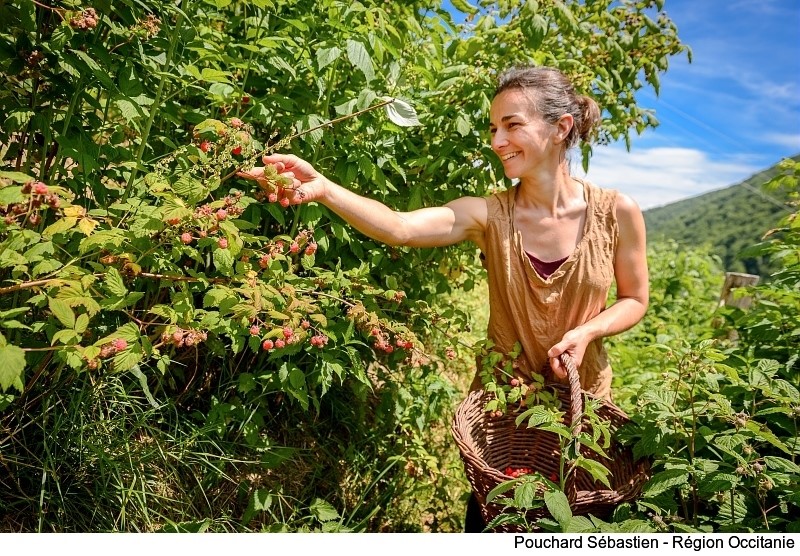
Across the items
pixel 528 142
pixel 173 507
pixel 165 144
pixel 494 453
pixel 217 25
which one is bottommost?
pixel 173 507

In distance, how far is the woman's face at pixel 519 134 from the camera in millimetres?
1974

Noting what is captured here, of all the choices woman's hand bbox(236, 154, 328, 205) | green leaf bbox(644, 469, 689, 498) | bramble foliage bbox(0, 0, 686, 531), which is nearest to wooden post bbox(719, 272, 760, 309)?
bramble foliage bbox(0, 0, 686, 531)

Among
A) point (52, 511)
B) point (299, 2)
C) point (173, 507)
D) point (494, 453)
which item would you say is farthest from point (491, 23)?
point (52, 511)

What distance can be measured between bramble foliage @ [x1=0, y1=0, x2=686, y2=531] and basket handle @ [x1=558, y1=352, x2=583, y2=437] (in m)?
0.44

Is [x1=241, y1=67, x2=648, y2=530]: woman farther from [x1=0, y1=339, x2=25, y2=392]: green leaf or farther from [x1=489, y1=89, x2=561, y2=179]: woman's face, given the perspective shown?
[x1=0, y1=339, x2=25, y2=392]: green leaf

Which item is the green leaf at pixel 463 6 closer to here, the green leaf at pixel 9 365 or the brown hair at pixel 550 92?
the brown hair at pixel 550 92

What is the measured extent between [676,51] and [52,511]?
2.80 m

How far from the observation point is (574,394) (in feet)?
5.61

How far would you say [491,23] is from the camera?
7.36 feet

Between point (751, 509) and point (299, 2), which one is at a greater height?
point (299, 2)

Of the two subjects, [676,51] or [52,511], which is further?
[676,51]

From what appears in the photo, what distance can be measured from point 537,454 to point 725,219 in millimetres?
14897

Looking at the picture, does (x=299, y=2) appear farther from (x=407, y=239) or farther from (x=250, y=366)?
(x=250, y=366)

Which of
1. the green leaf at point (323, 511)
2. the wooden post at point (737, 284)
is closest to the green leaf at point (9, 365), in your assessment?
the green leaf at point (323, 511)
